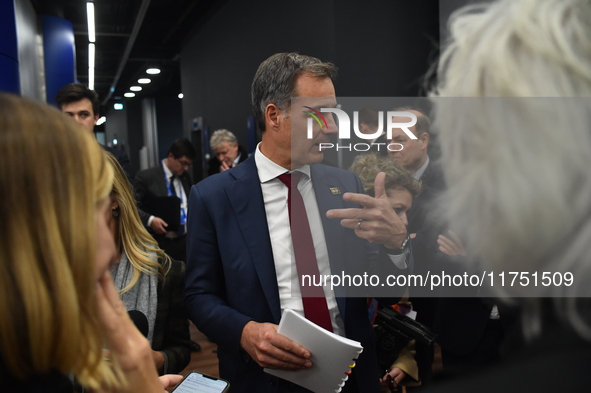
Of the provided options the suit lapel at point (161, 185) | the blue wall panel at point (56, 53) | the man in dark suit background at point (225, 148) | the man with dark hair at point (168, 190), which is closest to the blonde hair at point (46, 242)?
the man with dark hair at point (168, 190)

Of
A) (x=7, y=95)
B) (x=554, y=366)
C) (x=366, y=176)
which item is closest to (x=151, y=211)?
(x=366, y=176)

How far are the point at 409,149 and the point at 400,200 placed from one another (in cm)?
12

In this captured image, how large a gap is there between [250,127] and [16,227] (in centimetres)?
594

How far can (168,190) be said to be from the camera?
4438mm

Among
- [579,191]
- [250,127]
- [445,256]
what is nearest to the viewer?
[579,191]

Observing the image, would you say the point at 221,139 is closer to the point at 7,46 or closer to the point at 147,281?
the point at 7,46

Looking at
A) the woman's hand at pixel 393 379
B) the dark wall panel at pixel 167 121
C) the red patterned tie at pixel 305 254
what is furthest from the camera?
the dark wall panel at pixel 167 121

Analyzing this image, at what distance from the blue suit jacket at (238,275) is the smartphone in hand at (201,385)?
33 centimetres


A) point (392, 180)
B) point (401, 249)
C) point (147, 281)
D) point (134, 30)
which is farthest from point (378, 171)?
point (134, 30)

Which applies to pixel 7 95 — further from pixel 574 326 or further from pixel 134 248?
pixel 134 248

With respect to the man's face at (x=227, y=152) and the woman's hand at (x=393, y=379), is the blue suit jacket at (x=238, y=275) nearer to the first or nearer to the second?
the woman's hand at (x=393, y=379)

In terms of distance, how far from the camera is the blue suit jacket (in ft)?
4.71

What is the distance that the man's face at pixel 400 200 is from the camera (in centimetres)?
100

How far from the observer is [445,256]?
89 cm
